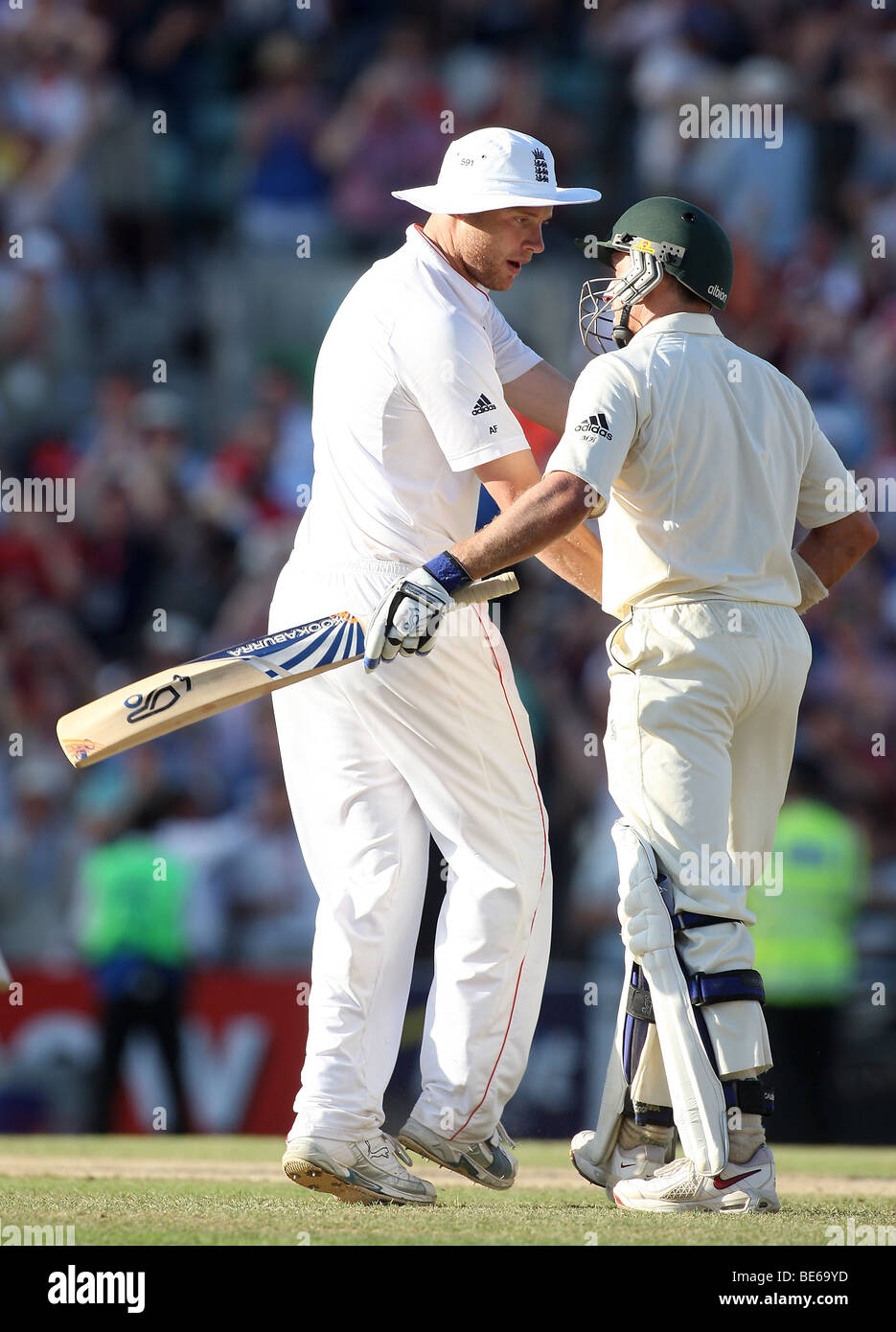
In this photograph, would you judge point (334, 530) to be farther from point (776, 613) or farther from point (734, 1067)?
point (734, 1067)

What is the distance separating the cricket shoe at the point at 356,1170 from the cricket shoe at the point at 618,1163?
355 millimetres

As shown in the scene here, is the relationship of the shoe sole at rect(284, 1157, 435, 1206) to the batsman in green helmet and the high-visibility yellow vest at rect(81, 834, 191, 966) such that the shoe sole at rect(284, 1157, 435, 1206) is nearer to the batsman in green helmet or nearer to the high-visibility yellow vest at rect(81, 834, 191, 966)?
the batsman in green helmet

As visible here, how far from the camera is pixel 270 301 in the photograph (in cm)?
958

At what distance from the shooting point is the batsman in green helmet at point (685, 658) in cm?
363

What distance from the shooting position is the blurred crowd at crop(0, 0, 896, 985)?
776 centimetres

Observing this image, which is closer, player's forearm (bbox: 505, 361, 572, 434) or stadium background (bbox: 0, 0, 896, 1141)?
player's forearm (bbox: 505, 361, 572, 434)

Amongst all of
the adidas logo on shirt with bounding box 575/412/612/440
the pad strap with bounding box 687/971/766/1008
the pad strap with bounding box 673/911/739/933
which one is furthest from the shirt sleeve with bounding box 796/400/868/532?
the pad strap with bounding box 687/971/766/1008

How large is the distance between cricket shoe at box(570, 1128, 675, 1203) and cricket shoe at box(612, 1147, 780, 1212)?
24 cm

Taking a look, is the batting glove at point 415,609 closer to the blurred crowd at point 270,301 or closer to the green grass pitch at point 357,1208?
the green grass pitch at point 357,1208

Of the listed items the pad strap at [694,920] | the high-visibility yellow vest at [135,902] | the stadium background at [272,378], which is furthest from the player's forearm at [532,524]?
the high-visibility yellow vest at [135,902]

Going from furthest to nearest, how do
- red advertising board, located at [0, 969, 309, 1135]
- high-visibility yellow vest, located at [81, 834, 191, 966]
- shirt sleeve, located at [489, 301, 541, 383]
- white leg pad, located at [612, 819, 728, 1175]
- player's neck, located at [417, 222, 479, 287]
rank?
high-visibility yellow vest, located at [81, 834, 191, 966], red advertising board, located at [0, 969, 309, 1135], shirt sleeve, located at [489, 301, 541, 383], player's neck, located at [417, 222, 479, 287], white leg pad, located at [612, 819, 728, 1175]

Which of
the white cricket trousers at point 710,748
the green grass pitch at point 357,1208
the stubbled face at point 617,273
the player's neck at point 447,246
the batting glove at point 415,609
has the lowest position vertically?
the green grass pitch at point 357,1208

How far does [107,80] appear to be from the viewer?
9.96m

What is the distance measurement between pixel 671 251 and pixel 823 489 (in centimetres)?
66
